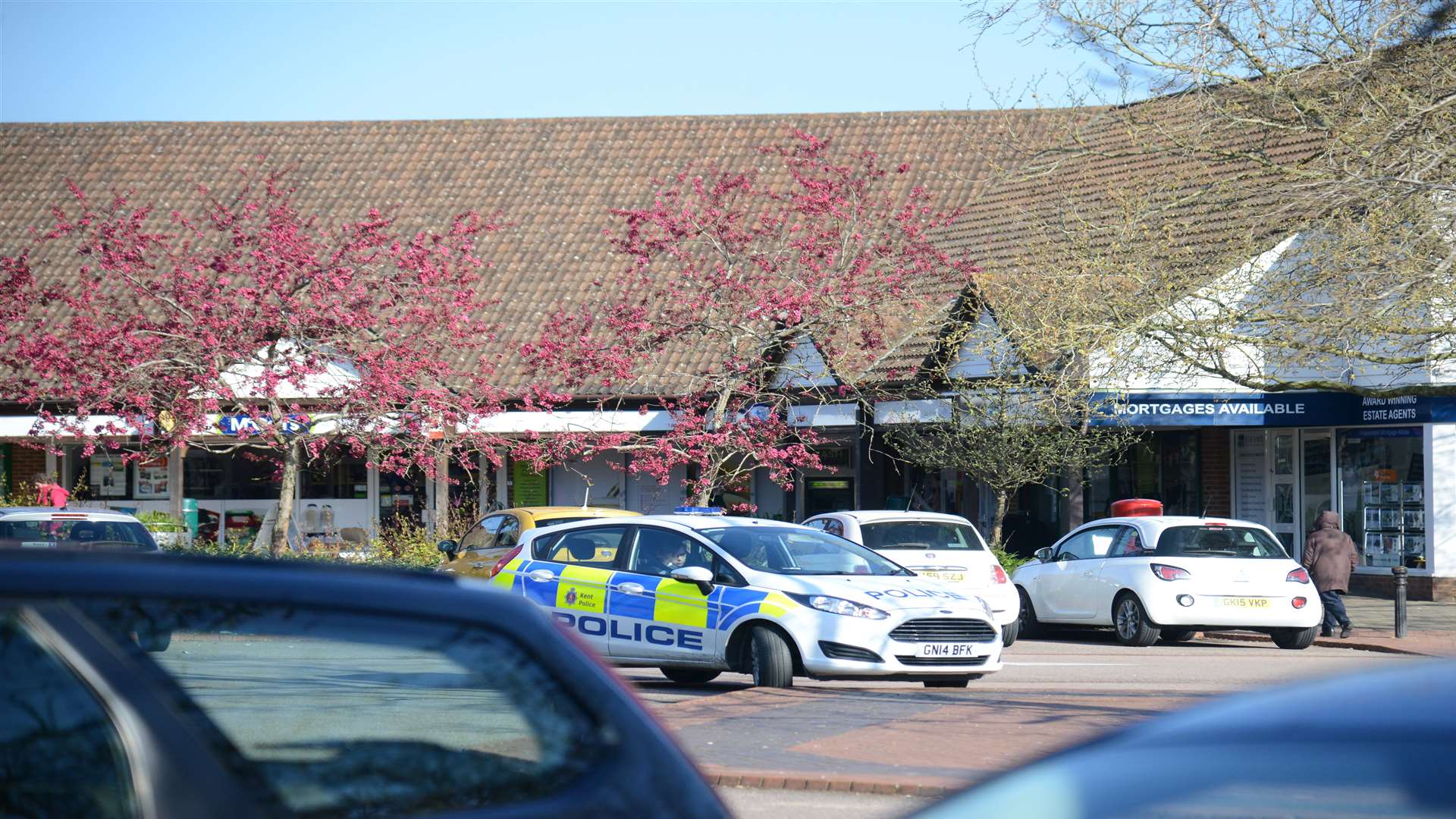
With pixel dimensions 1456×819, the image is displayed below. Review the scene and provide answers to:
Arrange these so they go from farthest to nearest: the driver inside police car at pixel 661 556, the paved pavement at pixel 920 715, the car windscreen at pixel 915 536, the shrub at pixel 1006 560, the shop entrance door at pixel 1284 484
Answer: the shop entrance door at pixel 1284 484 → the shrub at pixel 1006 560 → the car windscreen at pixel 915 536 → the driver inside police car at pixel 661 556 → the paved pavement at pixel 920 715

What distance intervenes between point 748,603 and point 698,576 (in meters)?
0.44

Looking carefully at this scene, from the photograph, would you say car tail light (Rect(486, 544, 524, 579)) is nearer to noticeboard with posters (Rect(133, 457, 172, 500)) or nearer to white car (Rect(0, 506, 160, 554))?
white car (Rect(0, 506, 160, 554))

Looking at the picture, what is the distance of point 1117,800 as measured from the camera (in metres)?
2.17

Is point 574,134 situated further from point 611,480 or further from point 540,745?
point 540,745

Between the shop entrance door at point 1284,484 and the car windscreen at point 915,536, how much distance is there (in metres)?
11.0

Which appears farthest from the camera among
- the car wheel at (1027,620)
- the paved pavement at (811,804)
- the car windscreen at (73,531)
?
the car wheel at (1027,620)

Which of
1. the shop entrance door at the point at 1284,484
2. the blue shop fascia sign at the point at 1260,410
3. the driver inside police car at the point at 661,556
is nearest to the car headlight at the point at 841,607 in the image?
the driver inside police car at the point at 661,556

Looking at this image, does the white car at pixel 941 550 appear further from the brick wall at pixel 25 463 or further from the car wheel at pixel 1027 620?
the brick wall at pixel 25 463

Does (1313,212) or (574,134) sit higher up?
(574,134)

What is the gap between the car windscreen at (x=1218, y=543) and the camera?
16.4 metres

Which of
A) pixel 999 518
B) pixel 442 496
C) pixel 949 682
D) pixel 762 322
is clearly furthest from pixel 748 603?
pixel 442 496

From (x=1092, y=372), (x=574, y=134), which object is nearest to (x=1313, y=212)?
(x=1092, y=372)

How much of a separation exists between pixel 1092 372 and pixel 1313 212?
583 centimetres

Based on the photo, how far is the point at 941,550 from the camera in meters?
→ 16.1
